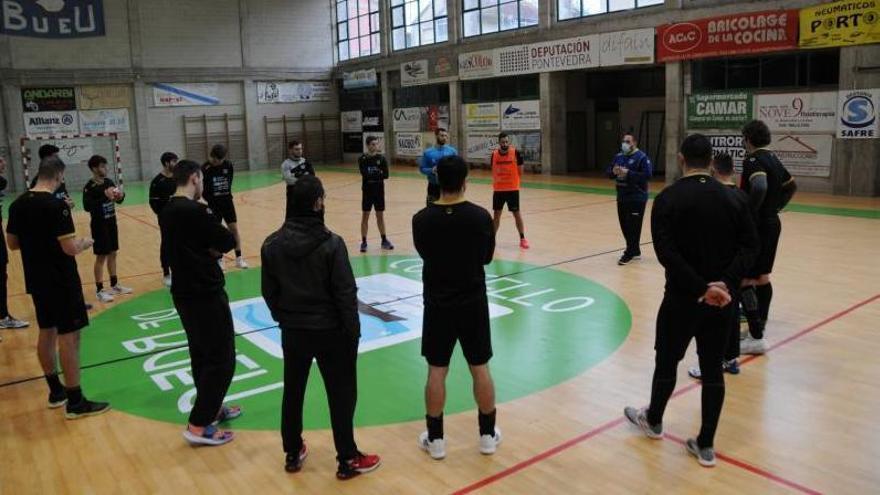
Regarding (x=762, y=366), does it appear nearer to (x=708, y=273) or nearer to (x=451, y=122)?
(x=708, y=273)

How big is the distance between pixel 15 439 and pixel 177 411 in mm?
1067

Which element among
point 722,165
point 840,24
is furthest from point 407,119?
point 722,165

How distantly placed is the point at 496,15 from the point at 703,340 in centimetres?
2188

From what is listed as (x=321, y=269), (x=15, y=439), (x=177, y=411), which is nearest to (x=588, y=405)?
(x=321, y=269)

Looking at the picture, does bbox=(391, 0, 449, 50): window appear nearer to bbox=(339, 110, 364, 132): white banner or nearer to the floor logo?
bbox=(339, 110, 364, 132): white banner

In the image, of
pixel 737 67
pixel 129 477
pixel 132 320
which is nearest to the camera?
pixel 129 477

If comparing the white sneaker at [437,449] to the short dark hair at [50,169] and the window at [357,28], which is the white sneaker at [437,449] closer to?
the short dark hair at [50,169]

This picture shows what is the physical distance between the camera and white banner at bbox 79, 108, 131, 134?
85.8 ft

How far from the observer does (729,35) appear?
17328 millimetres

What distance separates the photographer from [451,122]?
86.4 ft

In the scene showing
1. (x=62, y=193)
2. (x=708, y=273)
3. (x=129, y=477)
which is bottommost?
(x=129, y=477)

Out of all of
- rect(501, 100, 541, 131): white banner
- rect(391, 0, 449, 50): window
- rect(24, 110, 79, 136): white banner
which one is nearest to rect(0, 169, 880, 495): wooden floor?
rect(501, 100, 541, 131): white banner

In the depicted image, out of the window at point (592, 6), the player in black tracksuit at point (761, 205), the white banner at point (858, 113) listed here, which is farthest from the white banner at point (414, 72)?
the player in black tracksuit at point (761, 205)

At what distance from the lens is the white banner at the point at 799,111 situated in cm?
1602
